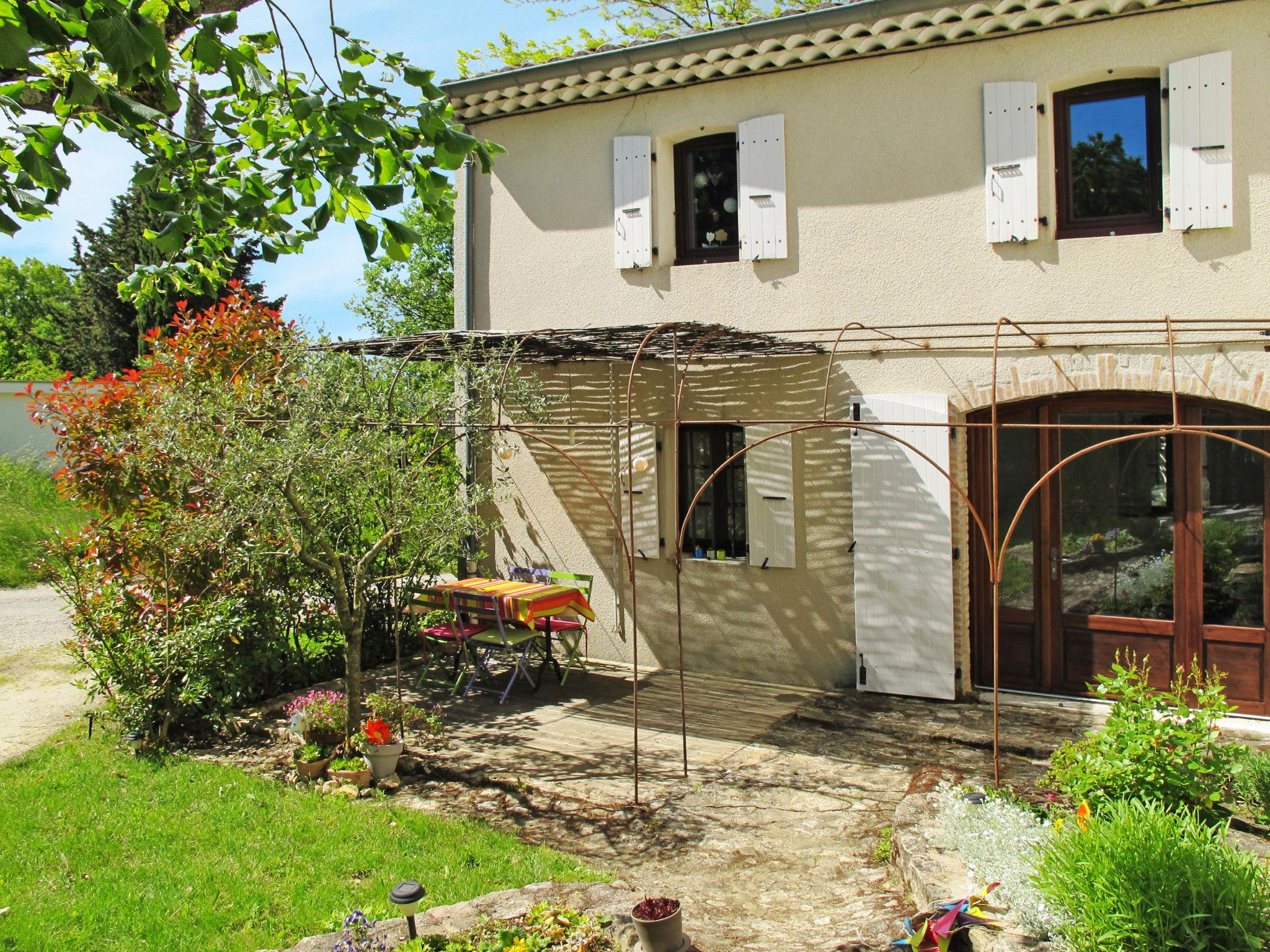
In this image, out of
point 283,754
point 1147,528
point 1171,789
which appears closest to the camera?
point 1171,789

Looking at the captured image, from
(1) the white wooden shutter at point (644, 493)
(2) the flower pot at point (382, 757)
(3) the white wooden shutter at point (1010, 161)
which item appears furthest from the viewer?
(1) the white wooden shutter at point (644, 493)

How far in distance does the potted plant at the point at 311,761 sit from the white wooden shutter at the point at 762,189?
513cm

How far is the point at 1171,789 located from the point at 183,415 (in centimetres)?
582

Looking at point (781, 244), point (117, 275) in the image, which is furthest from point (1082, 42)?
point (117, 275)

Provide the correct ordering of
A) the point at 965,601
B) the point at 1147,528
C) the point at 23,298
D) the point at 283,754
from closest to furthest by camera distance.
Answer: the point at 283,754 < the point at 1147,528 < the point at 965,601 < the point at 23,298

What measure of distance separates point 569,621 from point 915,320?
3782 mm

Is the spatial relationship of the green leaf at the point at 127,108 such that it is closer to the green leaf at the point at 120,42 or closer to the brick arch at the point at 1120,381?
the green leaf at the point at 120,42

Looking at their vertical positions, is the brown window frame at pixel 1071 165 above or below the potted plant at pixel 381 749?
above

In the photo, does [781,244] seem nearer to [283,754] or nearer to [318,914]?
[283,754]

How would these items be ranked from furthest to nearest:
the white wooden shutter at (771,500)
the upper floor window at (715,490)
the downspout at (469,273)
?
the downspout at (469,273)
the upper floor window at (715,490)
the white wooden shutter at (771,500)

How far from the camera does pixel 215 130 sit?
207 inches

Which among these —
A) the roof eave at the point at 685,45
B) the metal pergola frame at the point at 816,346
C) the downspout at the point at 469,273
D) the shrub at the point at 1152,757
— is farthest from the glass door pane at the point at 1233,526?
the downspout at the point at 469,273

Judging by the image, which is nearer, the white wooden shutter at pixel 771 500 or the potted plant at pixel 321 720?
the potted plant at pixel 321 720

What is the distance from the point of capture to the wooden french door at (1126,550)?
6.84 m
